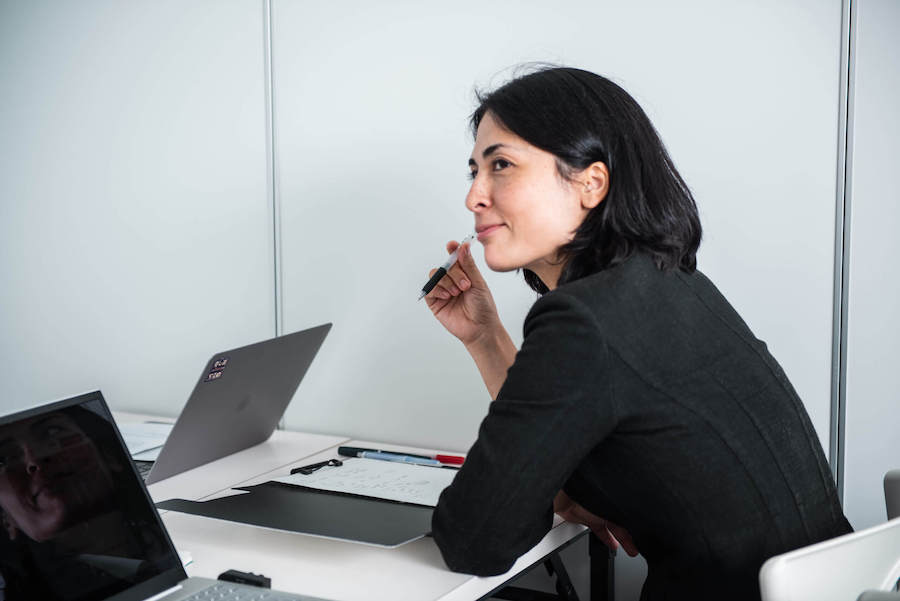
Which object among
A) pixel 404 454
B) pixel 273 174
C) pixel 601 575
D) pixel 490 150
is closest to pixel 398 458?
pixel 404 454

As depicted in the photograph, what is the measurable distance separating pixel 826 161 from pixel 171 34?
1512 millimetres

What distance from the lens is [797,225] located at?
4.83 ft

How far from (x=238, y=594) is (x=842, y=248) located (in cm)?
113

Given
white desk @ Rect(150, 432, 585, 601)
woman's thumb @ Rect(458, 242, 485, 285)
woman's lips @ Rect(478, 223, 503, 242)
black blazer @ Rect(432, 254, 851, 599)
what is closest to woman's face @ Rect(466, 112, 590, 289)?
woman's lips @ Rect(478, 223, 503, 242)

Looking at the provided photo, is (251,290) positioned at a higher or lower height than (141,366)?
higher

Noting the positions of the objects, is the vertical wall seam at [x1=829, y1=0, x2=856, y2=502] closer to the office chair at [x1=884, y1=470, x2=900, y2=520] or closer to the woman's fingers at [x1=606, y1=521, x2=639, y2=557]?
the office chair at [x1=884, y1=470, x2=900, y2=520]

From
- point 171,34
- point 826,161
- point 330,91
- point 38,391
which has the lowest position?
point 38,391

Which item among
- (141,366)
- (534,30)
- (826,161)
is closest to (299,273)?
(141,366)

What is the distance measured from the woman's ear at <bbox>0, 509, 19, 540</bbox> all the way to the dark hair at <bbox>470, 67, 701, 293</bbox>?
0.70 meters

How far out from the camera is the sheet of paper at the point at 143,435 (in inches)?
64.9

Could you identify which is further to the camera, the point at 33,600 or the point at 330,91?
the point at 330,91

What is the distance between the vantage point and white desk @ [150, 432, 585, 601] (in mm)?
1011

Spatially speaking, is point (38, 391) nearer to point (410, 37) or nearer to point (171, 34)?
point (171, 34)

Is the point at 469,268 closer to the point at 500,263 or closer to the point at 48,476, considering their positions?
the point at 500,263
